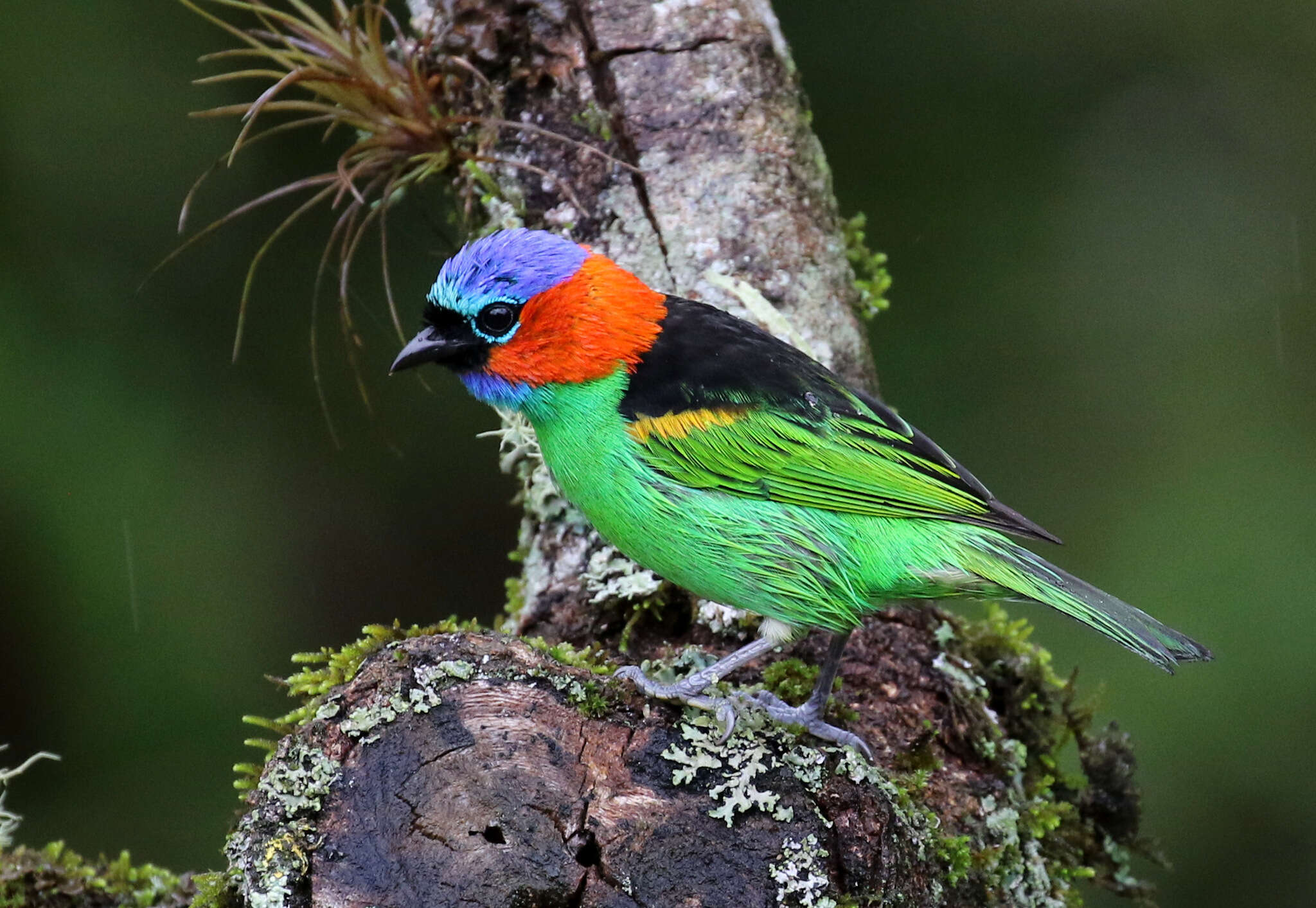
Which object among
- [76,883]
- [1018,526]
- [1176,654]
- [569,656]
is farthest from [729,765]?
[76,883]

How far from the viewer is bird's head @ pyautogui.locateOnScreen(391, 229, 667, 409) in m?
3.24

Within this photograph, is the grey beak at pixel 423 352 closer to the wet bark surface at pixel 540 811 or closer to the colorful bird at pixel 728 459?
the colorful bird at pixel 728 459

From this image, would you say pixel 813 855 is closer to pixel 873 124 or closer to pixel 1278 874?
pixel 1278 874

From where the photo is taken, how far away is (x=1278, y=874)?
4.99 metres

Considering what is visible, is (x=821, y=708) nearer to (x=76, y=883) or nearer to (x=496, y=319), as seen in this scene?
(x=496, y=319)

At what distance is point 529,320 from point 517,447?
69 centimetres

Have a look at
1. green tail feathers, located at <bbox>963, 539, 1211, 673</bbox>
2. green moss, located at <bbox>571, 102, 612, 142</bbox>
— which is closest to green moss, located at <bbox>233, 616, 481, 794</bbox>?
green tail feathers, located at <bbox>963, 539, 1211, 673</bbox>

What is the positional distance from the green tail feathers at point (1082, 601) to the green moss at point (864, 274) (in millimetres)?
1189

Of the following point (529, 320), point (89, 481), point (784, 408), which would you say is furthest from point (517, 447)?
point (89, 481)

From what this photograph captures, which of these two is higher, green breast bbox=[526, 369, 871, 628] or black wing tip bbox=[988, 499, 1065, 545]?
green breast bbox=[526, 369, 871, 628]

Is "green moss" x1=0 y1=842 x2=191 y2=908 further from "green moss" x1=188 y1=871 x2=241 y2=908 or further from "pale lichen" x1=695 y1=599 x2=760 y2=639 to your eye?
"pale lichen" x1=695 y1=599 x2=760 y2=639

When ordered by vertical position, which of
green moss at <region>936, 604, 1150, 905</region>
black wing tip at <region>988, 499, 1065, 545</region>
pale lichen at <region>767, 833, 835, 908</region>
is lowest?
green moss at <region>936, 604, 1150, 905</region>

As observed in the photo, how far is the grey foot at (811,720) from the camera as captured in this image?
2875 millimetres

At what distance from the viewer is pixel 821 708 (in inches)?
119
